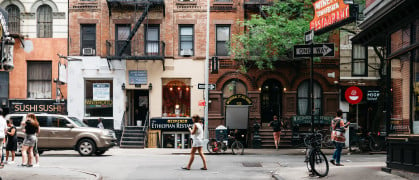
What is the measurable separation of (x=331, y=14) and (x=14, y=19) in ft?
61.5

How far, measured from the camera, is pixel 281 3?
2684 cm

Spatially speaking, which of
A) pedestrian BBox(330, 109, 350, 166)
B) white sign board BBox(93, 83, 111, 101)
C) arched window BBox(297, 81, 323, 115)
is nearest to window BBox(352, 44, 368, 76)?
arched window BBox(297, 81, 323, 115)

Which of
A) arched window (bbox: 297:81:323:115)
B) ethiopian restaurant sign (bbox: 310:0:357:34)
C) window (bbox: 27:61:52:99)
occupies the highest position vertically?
ethiopian restaurant sign (bbox: 310:0:357:34)

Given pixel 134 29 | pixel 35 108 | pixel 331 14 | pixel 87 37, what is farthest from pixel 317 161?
pixel 35 108

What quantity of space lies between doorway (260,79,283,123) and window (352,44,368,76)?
4.37m

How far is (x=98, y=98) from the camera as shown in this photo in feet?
95.0

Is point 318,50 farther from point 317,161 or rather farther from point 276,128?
point 276,128

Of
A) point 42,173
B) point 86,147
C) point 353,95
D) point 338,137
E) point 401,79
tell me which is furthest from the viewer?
point 353,95

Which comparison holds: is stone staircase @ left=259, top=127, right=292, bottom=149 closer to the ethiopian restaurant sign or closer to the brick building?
the ethiopian restaurant sign

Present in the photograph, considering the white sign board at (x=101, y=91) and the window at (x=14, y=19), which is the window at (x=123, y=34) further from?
the window at (x=14, y=19)

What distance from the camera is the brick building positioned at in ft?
39.9

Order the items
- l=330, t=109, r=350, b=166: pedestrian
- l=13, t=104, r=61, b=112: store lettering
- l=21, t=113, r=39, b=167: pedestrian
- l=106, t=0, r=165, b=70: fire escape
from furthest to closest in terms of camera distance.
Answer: l=13, t=104, r=61, b=112: store lettering, l=106, t=0, r=165, b=70: fire escape, l=330, t=109, r=350, b=166: pedestrian, l=21, t=113, r=39, b=167: pedestrian

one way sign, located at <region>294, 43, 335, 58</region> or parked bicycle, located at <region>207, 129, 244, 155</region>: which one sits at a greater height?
one way sign, located at <region>294, 43, 335, 58</region>

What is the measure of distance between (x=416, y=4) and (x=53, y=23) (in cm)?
2178
